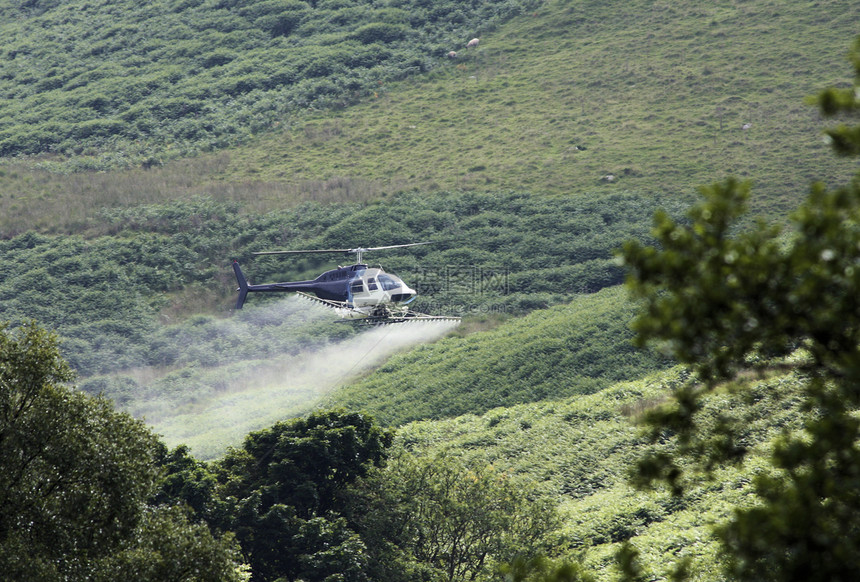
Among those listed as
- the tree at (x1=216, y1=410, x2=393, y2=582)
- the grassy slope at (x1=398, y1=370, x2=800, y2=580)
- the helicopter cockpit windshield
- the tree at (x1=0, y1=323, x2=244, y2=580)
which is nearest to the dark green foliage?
the helicopter cockpit windshield

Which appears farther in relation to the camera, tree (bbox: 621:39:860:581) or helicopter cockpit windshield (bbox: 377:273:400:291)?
helicopter cockpit windshield (bbox: 377:273:400:291)

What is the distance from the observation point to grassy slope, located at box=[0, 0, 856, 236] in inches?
2753

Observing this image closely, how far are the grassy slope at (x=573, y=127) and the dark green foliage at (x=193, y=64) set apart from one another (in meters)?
5.94

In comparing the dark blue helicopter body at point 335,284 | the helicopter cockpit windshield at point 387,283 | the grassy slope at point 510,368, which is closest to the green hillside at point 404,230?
the grassy slope at point 510,368

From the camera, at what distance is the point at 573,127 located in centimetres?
7838

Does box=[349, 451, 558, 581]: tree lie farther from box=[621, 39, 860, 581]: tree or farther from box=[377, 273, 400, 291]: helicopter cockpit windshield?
box=[621, 39, 860, 581]: tree

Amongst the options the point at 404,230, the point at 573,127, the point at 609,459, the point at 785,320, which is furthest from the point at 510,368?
the point at 573,127

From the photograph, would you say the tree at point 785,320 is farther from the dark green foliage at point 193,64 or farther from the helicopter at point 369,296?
the dark green foliage at point 193,64

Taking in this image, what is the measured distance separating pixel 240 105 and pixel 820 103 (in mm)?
92217

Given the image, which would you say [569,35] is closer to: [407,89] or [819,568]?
[407,89]

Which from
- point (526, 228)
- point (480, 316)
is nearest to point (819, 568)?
point (480, 316)

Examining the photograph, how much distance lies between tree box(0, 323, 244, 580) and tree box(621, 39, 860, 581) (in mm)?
12163

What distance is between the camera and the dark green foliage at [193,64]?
3585 inches

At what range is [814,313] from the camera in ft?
24.8
